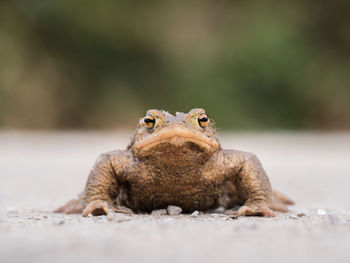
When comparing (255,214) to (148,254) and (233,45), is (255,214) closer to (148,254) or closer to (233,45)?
(148,254)

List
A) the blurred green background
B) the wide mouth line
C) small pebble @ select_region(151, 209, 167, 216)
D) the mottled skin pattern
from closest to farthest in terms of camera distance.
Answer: the wide mouth line < the mottled skin pattern < small pebble @ select_region(151, 209, 167, 216) < the blurred green background

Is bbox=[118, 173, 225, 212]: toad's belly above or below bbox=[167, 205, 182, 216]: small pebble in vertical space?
above

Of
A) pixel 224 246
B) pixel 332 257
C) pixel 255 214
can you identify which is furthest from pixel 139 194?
pixel 332 257

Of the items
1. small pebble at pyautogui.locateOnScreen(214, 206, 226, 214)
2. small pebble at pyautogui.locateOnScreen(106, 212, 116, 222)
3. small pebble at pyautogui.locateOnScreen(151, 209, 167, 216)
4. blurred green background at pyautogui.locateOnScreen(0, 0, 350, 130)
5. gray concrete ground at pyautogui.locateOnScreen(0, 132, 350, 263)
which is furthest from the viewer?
blurred green background at pyautogui.locateOnScreen(0, 0, 350, 130)

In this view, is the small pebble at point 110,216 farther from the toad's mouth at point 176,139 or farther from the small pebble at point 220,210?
the small pebble at point 220,210

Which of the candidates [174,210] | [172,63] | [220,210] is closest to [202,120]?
[174,210]

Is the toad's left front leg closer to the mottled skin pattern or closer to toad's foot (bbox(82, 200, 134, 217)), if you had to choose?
the mottled skin pattern

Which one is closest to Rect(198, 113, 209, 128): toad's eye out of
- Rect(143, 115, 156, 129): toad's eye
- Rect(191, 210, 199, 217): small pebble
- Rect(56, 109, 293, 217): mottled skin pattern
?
Rect(56, 109, 293, 217): mottled skin pattern

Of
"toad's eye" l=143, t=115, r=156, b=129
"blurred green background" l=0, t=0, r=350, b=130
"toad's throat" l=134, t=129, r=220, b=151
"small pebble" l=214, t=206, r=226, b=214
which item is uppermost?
"blurred green background" l=0, t=0, r=350, b=130
